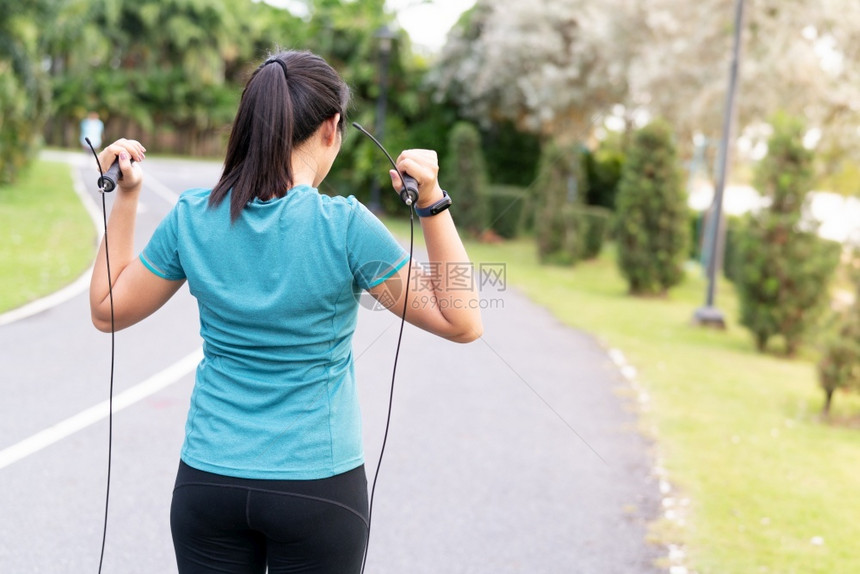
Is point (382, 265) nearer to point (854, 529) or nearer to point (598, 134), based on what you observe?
point (854, 529)

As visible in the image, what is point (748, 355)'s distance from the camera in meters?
11.4

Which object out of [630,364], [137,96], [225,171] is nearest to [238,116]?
[225,171]

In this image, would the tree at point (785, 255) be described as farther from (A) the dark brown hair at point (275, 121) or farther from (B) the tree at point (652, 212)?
(A) the dark brown hair at point (275, 121)

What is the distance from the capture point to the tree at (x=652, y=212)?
1583cm

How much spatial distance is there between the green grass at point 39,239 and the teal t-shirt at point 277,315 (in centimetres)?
865

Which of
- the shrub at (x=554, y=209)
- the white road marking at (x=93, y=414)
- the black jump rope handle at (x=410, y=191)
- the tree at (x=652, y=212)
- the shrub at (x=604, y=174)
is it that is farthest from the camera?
the shrub at (x=604, y=174)

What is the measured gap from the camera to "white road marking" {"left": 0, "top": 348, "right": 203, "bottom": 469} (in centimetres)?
524

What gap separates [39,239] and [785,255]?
11.3 metres

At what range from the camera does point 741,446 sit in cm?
659

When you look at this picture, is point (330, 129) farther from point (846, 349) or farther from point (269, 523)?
point (846, 349)

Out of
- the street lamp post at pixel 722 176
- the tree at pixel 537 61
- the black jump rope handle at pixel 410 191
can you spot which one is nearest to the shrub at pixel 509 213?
the tree at pixel 537 61

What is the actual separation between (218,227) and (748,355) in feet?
34.7

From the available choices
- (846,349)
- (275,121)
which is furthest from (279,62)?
(846,349)

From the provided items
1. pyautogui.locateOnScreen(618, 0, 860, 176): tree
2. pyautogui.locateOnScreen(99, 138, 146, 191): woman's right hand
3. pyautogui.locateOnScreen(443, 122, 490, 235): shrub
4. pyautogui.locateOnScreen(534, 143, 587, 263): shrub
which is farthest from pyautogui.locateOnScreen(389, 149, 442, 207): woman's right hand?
pyautogui.locateOnScreen(443, 122, 490, 235): shrub
